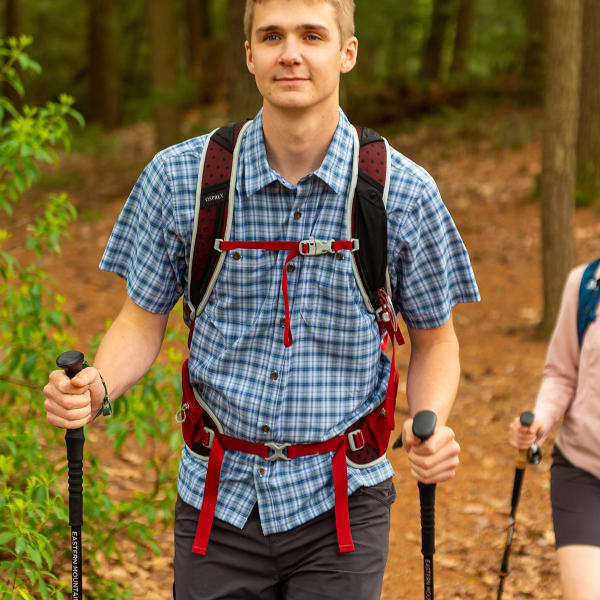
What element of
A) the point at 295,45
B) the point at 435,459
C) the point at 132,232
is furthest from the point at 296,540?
the point at 295,45

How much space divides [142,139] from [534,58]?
1075 centimetres

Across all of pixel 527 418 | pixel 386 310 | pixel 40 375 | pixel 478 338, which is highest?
pixel 386 310

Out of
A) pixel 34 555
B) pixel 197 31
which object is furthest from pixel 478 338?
pixel 197 31

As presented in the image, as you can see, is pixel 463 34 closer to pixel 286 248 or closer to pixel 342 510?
pixel 286 248

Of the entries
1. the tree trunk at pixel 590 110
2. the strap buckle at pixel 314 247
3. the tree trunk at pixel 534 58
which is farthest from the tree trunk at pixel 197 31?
the strap buckle at pixel 314 247

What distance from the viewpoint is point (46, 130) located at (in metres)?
4.35

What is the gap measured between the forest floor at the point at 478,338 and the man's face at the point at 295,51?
3344 mm

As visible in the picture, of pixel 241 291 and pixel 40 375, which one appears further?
pixel 40 375

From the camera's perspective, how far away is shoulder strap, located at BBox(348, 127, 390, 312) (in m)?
2.49

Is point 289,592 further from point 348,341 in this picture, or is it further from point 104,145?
point 104,145

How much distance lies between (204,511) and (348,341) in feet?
2.13

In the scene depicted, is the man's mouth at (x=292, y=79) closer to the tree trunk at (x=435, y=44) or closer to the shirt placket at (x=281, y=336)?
the shirt placket at (x=281, y=336)

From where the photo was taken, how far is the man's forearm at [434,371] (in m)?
2.64

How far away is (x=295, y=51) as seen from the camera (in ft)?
8.07
